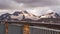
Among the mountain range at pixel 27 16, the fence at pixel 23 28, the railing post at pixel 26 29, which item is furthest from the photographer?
the mountain range at pixel 27 16

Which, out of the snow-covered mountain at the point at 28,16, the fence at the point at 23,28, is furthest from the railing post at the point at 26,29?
the snow-covered mountain at the point at 28,16

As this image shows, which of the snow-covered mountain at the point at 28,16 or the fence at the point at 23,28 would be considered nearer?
the fence at the point at 23,28

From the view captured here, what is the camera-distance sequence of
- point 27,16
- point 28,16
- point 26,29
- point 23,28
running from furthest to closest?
point 27,16, point 28,16, point 23,28, point 26,29

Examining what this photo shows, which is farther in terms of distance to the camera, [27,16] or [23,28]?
[27,16]

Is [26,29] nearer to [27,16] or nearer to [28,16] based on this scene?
[28,16]

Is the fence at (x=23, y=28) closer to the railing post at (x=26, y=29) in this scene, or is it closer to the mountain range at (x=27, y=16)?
the railing post at (x=26, y=29)

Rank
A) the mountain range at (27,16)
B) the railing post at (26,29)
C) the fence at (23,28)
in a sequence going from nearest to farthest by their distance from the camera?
the fence at (23,28), the railing post at (26,29), the mountain range at (27,16)

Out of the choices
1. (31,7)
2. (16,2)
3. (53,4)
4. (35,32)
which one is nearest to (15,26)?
(35,32)

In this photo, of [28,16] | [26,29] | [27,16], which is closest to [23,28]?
[26,29]

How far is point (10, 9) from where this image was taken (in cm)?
883

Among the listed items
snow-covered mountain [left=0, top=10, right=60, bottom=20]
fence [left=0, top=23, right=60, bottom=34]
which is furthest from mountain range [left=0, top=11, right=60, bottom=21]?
fence [left=0, top=23, right=60, bottom=34]

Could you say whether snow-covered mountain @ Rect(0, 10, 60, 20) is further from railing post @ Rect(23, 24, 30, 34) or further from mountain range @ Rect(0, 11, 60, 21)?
railing post @ Rect(23, 24, 30, 34)

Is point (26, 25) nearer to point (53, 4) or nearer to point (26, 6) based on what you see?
point (53, 4)

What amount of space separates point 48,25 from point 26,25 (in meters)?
0.67
